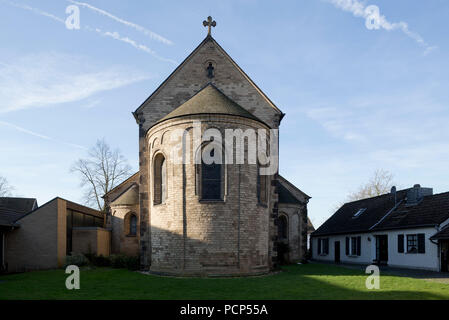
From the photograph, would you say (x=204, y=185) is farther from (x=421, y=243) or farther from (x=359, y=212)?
(x=359, y=212)

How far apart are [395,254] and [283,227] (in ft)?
27.6

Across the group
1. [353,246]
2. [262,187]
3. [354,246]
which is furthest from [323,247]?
[262,187]

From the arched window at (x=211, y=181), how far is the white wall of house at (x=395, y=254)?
14.3 meters

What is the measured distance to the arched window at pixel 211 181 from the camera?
717 inches

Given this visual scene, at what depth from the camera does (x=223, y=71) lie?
75.7 feet

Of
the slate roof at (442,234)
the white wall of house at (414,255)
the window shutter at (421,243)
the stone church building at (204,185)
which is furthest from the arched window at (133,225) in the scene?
the slate roof at (442,234)

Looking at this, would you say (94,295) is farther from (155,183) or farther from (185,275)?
(155,183)

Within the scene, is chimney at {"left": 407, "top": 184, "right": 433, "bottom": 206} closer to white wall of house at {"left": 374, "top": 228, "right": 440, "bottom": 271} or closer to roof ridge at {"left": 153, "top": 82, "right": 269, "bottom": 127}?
white wall of house at {"left": 374, "top": 228, "right": 440, "bottom": 271}

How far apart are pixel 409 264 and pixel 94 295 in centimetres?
2080

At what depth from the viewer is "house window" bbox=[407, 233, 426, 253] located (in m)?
23.9

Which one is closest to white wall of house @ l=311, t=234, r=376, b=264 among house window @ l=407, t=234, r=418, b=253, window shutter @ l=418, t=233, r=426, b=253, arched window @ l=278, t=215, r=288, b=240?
house window @ l=407, t=234, r=418, b=253

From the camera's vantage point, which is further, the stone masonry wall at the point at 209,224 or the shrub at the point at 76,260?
the shrub at the point at 76,260

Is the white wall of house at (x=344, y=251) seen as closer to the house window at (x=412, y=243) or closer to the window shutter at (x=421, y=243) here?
the house window at (x=412, y=243)
